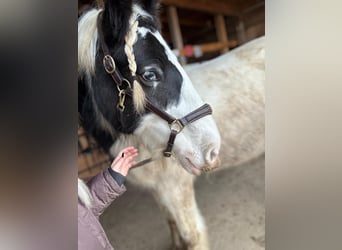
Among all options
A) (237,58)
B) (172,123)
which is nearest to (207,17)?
(237,58)

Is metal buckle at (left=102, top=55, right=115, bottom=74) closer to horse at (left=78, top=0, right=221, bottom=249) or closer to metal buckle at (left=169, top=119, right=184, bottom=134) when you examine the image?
horse at (left=78, top=0, right=221, bottom=249)

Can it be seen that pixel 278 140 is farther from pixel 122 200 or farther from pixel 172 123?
pixel 122 200

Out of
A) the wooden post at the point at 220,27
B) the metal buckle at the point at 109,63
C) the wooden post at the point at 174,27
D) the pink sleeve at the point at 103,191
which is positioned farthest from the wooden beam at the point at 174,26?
the pink sleeve at the point at 103,191

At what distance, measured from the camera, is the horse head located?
545mm

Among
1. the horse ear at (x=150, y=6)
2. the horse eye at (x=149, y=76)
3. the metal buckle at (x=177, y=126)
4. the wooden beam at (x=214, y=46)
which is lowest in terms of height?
the wooden beam at (x=214, y=46)

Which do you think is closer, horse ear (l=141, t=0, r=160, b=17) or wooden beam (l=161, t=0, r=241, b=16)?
horse ear (l=141, t=0, r=160, b=17)

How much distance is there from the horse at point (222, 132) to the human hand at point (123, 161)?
5.7 inches

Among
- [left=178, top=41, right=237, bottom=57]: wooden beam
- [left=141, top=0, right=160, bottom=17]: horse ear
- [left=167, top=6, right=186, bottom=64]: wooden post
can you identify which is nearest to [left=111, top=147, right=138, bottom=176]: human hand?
[left=141, top=0, right=160, bottom=17]: horse ear

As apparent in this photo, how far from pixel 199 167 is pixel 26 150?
328mm

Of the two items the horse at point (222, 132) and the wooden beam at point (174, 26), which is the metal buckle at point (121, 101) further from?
the wooden beam at point (174, 26)

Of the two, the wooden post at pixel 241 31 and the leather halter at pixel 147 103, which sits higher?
the leather halter at pixel 147 103

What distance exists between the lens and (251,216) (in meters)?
0.79

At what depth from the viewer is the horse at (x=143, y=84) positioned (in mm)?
546

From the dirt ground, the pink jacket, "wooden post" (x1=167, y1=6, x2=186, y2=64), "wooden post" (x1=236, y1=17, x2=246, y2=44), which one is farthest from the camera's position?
"wooden post" (x1=167, y1=6, x2=186, y2=64)
